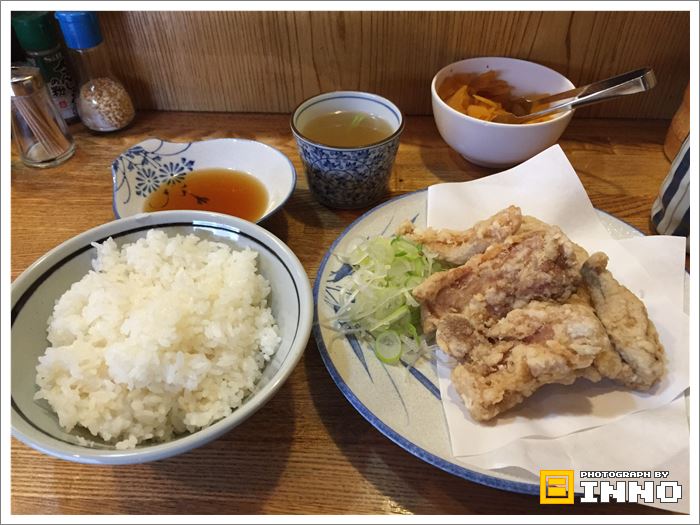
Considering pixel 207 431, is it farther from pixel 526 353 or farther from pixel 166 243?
pixel 526 353

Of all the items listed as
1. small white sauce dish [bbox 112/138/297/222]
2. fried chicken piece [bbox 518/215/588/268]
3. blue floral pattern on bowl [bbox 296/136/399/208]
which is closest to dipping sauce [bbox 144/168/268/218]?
small white sauce dish [bbox 112/138/297/222]

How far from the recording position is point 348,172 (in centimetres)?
189

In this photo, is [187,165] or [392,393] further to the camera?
[187,165]

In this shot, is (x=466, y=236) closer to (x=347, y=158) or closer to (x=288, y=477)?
(x=347, y=158)

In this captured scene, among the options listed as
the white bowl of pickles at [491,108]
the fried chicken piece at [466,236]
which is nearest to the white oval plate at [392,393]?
the fried chicken piece at [466,236]

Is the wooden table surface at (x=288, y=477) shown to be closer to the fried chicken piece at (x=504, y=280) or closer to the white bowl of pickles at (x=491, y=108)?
the fried chicken piece at (x=504, y=280)

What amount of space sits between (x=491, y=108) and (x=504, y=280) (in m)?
1.10

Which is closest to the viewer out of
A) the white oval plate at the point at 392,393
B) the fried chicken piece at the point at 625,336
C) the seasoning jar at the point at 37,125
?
the white oval plate at the point at 392,393

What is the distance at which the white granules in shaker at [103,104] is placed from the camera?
94.7 inches

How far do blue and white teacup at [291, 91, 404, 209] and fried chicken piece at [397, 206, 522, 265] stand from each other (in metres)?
0.34

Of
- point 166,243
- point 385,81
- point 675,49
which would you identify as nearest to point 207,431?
point 166,243

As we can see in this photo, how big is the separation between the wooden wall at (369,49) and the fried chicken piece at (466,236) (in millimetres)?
1078

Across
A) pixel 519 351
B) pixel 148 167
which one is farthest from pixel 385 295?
pixel 148 167

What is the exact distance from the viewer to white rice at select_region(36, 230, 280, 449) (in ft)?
3.99
